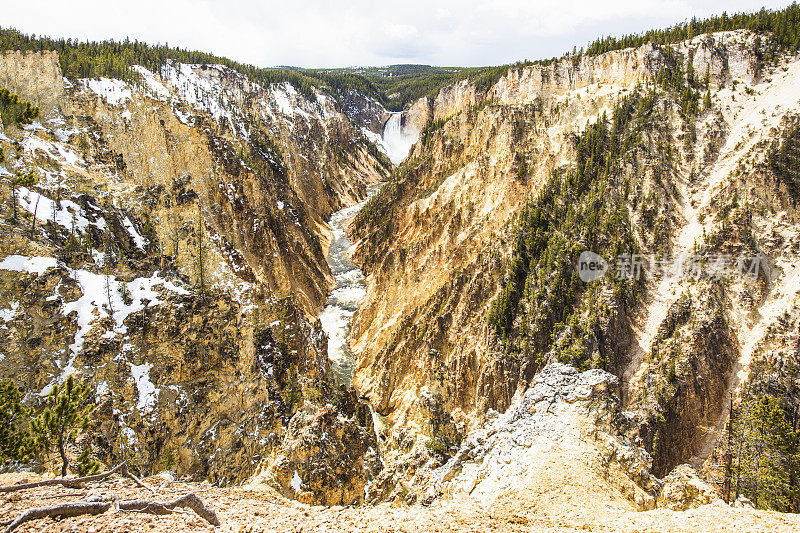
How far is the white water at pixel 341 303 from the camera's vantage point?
41969 millimetres

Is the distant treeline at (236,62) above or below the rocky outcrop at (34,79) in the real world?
above

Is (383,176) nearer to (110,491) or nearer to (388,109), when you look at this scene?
(388,109)

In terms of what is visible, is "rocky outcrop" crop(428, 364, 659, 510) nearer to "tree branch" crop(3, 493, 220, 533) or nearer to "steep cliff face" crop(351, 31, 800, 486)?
"steep cliff face" crop(351, 31, 800, 486)

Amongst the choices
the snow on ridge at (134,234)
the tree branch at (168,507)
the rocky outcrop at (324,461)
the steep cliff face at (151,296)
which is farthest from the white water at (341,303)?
the tree branch at (168,507)

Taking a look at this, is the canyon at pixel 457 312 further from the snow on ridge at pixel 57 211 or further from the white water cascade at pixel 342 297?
the white water cascade at pixel 342 297

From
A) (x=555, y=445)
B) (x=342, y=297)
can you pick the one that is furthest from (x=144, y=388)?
(x=342, y=297)

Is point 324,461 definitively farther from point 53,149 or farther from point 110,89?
point 110,89

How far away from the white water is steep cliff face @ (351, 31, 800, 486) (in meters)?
1.66

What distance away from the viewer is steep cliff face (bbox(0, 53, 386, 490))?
21.6 metres

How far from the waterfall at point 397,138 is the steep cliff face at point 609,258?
8802cm

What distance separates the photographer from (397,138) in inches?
5664

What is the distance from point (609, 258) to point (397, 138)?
122148mm

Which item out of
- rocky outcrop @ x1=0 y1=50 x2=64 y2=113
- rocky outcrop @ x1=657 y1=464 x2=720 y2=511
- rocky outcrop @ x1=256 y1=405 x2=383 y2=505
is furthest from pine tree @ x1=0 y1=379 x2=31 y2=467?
rocky outcrop @ x1=0 y1=50 x2=64 y2=113

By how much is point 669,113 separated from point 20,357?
4956cm
